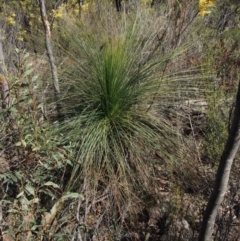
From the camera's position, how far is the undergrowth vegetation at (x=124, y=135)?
2143mm

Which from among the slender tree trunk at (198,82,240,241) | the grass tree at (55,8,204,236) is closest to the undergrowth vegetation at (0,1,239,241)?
the grass tree at (55,8,204,236)

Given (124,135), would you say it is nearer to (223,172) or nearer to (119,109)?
(119,109)

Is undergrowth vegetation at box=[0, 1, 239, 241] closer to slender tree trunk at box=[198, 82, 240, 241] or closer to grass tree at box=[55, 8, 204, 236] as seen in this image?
grass tree at box=[55, 8, 204, 236]

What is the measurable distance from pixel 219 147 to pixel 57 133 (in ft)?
4.17

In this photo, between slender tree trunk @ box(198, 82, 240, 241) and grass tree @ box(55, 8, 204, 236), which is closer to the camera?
slender tree trunk @ box(198, 82, 240, 241)

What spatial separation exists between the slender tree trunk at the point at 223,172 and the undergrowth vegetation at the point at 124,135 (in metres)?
0.51

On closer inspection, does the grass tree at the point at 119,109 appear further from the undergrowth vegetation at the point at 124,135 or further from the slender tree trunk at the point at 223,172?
the slender tree trunk at the point at 223,172

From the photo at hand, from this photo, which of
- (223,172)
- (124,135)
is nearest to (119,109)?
(124,135)

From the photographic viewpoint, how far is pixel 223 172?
1.55 metres

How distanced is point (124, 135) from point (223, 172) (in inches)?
41.7

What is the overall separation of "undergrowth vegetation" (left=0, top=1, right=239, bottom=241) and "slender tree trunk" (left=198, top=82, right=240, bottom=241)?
51 cm

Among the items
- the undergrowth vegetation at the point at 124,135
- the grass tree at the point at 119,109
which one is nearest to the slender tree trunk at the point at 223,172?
the undergrowth vegetation at the point at 124,135

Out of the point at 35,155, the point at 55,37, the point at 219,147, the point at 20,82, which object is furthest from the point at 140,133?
the point at 55,37

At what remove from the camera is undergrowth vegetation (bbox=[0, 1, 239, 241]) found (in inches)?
84.4
